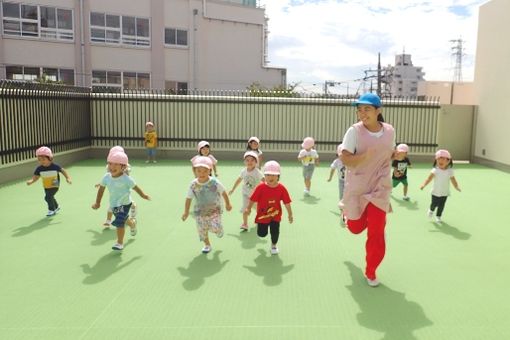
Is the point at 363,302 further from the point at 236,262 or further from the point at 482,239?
the point at 482,239

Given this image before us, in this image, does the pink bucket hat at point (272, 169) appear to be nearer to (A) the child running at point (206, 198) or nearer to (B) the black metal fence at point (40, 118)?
(A) the child running at point (206, 198)

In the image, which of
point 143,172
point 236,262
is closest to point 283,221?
point 236,262

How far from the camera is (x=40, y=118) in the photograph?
12.5m

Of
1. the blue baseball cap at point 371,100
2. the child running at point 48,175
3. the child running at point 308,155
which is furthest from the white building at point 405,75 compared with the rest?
the blue baseball cap at point 371,100

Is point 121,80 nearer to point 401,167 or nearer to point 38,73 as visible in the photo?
point 38,73

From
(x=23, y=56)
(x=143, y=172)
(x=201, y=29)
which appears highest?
(x=201, y=29)

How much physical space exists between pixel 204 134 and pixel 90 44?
44.3 feet

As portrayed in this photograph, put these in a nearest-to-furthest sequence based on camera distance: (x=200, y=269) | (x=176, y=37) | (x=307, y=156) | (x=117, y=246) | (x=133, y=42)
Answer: (x=200, y=269), (x=117, y=246), (x=307, y=156), (x=133, y=42), (x=176, y=37)

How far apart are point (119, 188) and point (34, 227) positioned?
2.04 m

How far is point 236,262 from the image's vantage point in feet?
18.3

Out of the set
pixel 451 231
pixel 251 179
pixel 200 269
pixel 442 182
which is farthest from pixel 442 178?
pixel 200 269

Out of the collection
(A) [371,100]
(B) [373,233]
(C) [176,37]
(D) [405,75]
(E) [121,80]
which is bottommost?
(B) [373,233]

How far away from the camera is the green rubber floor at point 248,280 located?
12.9 feet

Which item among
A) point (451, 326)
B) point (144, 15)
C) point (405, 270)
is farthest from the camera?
point (144, 15)
